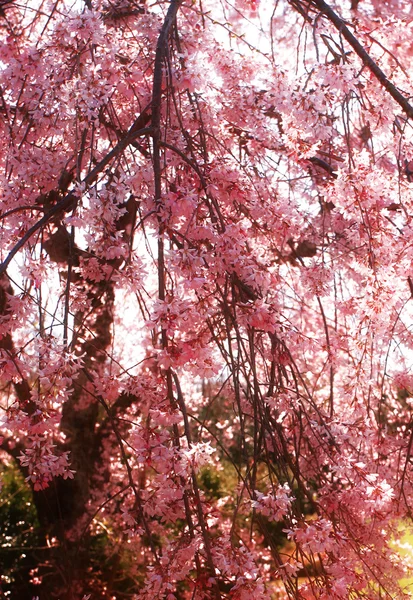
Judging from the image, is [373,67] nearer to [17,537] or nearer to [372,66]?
[372,66]

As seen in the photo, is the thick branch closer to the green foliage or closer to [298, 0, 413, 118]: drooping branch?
[298, 0, 413, 118]: drooping branch

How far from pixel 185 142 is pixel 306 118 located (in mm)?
395

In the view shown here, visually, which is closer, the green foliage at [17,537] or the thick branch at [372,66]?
the thick branch at [372,66]

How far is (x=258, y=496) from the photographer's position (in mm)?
1627

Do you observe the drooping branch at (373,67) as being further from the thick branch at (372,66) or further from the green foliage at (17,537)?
the green foliage at (17,537)

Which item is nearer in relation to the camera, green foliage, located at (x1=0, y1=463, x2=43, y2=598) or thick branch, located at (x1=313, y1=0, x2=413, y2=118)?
thick branch, located at (x1=313, y1=0, x2=413, y2=118)

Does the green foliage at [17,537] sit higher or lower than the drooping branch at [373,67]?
higher

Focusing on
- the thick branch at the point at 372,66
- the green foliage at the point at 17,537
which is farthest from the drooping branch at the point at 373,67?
the green foliage at the point at 17,537

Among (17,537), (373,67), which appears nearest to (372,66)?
(373,67)

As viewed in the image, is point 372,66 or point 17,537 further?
point 17,537

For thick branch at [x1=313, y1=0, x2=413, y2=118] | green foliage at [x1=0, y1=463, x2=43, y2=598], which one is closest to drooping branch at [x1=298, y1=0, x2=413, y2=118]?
thick branch at [x1=313, y1=0, x2=413, y2=118]

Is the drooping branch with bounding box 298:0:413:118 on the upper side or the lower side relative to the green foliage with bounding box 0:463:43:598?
lower

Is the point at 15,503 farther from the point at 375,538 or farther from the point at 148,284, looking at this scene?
the point at 375,538

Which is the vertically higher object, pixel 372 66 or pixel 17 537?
pixel 17 537
